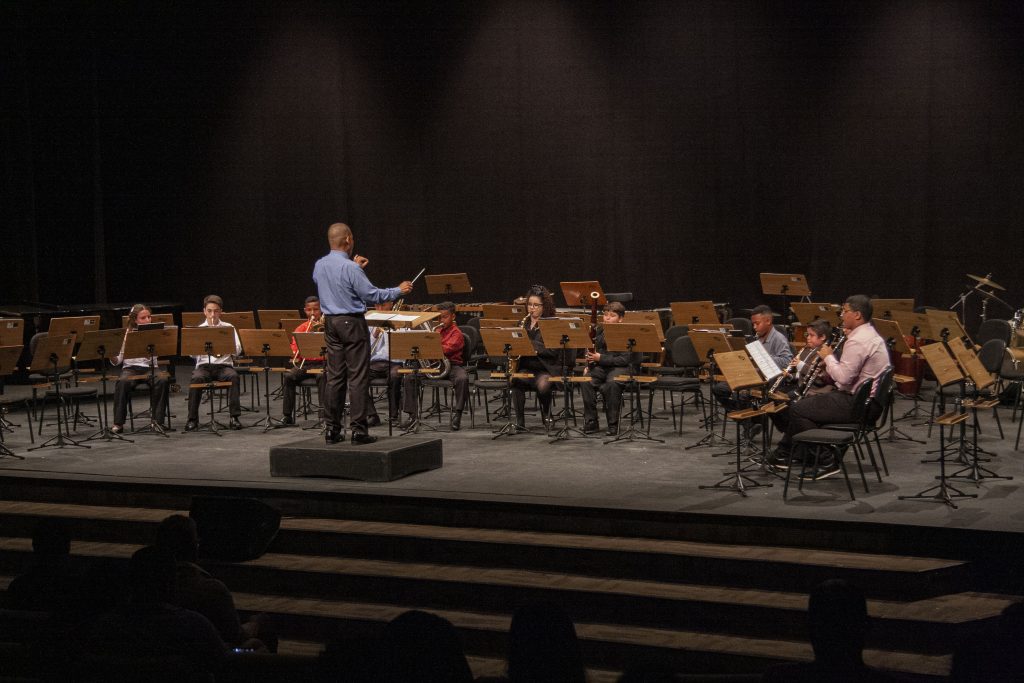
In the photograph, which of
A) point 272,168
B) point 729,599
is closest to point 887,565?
point 729,599

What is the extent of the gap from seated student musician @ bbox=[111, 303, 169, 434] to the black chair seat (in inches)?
219

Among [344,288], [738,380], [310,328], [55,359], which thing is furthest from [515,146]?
[738,380]

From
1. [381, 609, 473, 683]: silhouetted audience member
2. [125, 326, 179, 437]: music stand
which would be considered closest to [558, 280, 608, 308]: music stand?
[125, 326, 179, 437]: music stand

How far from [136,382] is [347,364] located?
3304mm

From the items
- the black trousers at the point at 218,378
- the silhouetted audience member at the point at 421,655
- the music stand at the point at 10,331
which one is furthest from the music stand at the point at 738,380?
the music stand at the point at 10,331

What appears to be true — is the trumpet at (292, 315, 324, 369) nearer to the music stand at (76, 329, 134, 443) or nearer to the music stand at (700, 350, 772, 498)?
the music stand at (76, 329, 134, 443)

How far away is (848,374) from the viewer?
7027 millimetres

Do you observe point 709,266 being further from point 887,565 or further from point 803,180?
point 887,565

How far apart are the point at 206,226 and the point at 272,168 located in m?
1.29

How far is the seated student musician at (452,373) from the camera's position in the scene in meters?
9.44

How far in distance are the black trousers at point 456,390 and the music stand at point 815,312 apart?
306 cm

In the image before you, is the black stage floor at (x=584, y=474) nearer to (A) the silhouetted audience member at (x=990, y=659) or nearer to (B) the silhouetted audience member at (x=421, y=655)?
(A) the silhouetted audience member at (x=990, y=659)

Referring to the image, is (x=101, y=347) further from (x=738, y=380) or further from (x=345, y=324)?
(x=738, y=380)

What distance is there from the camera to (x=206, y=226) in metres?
15.1
